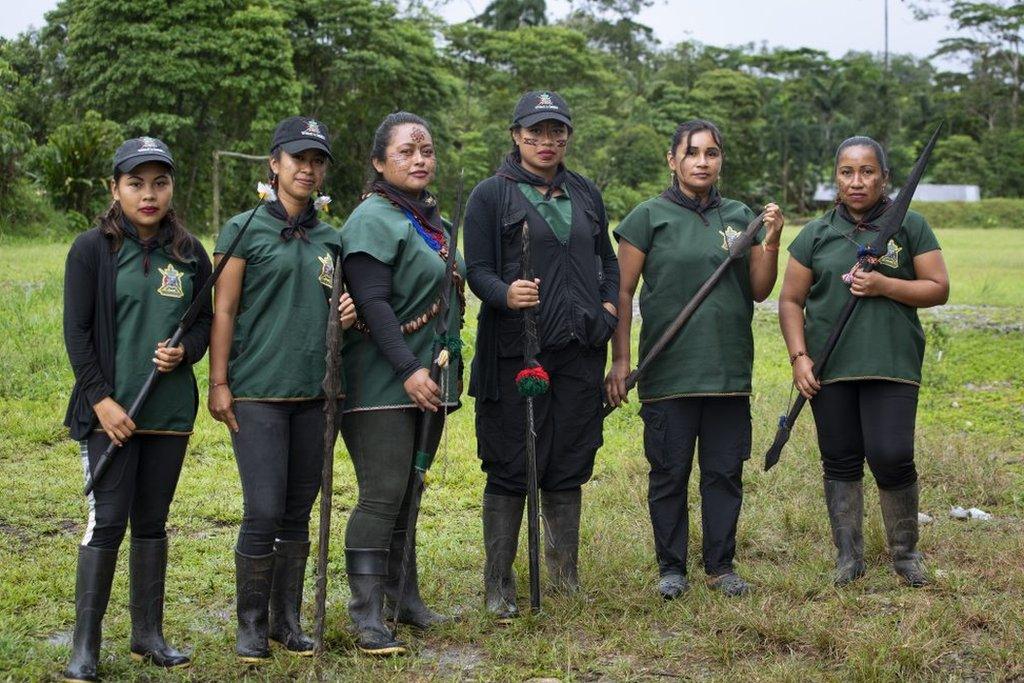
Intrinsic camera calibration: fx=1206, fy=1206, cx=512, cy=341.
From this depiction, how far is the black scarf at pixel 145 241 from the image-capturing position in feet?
14.1

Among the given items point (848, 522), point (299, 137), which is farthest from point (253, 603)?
point (848, 522)

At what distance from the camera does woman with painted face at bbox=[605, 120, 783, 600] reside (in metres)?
5.15

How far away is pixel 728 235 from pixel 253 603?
2478mm

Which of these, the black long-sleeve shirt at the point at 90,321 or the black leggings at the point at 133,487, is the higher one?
the black long-sleeve shirt at the point at 90,321

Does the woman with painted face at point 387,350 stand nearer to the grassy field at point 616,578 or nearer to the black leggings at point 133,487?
the grassy field at point 616,578

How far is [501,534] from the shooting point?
16.3ft

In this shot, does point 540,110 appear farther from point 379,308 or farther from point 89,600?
point 89,600

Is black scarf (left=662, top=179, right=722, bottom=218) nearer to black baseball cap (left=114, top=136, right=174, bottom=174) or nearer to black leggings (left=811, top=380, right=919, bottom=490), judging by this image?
black leggings (left=811, top=380, right=919, bottom=490)

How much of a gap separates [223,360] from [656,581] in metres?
2.14

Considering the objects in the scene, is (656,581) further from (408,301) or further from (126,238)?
(126,238)

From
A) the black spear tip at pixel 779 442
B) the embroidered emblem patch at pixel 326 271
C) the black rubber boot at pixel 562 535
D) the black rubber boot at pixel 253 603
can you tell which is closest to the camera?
the black rubber boot at pixel 253 603

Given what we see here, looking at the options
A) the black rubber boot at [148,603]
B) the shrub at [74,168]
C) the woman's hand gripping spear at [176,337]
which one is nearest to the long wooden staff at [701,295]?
the woman's hand gripping spear at [176,337]

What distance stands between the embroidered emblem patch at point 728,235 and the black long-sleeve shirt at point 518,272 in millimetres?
635

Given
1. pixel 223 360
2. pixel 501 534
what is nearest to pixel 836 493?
pixel 501 534
